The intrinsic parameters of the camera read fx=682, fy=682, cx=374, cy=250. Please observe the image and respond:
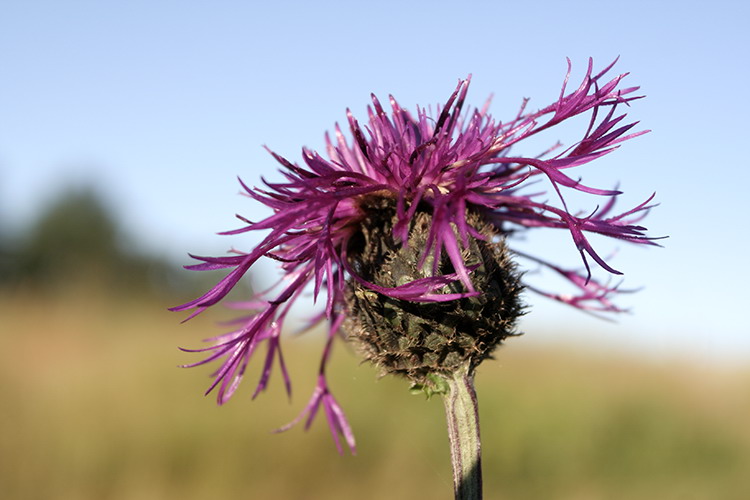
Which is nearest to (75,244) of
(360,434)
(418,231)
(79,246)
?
(79,246)

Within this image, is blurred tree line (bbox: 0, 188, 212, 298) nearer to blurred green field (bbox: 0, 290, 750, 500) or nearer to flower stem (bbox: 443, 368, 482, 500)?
blurred green field (bbox: 0, 290, 750, 500)

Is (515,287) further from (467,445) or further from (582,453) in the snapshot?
(582,453)

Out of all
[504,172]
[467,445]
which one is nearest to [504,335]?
[467,445]

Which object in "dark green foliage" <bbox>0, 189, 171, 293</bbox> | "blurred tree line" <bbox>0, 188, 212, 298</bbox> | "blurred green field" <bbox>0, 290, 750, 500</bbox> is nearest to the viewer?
"blurred green field" <bbox>0, 290, 750, 500</bbox>

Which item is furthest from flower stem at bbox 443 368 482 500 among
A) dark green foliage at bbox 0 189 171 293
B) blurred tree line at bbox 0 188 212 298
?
dark green foliage at bbox 0 189 171 293

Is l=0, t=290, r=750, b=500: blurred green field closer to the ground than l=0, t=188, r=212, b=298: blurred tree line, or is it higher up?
closer to the ground

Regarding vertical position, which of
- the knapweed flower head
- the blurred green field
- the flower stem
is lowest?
the blurred green field

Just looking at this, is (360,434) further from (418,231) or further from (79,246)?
(79,246)

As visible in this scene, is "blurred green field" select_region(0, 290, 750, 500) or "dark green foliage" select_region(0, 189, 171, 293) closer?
"blurred green field" select_region(0, 290, 750, 500)
